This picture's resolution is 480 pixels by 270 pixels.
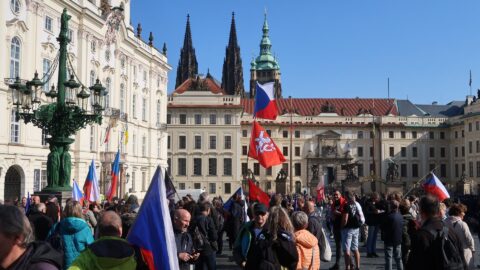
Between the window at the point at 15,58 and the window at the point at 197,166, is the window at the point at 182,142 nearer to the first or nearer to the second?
the window at the point at 197,166

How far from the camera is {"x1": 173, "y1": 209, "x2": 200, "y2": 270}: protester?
281 inches

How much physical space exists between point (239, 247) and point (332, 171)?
73.4 metres

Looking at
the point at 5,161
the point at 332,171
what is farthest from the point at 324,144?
the point at 5,161

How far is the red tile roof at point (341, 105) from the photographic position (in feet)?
274

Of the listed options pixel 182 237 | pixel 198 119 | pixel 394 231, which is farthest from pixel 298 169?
pixel 182 237

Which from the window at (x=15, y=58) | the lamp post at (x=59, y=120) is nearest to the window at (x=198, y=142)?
the window at (x=15, y=58)

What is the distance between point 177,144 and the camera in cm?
7081

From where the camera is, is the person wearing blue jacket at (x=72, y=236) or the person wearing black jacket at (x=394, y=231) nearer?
the person wearing blue jacket at (x=72, y=236)

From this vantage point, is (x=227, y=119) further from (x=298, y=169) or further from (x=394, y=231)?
(x=394, y=231)

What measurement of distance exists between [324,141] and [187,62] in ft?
110

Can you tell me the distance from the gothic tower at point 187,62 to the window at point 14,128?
70.7m

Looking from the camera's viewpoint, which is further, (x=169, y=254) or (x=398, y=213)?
(x=398, y=213)

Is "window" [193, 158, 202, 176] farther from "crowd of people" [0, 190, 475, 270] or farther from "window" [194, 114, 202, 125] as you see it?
"crowd of people" [0, 190, 475, 270]

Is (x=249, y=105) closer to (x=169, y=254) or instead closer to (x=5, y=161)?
(x=5, y=161)
